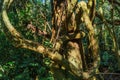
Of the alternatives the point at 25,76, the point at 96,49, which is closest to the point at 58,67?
the point at 96,49

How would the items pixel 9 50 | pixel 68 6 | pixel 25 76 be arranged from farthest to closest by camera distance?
pixel 9 50, pixel 25 76, pixel 68 6

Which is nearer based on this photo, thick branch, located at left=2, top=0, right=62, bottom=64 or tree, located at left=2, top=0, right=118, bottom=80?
thick branch, located at left=2, top=0, right=62, bottom=64

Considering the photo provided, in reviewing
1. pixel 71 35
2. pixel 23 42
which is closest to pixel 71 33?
pixel 71 35

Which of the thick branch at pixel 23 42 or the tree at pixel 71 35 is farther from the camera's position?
the tree at pixel 71 35

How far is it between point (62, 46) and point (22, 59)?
3720mm

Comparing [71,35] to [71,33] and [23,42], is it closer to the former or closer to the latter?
[71,33]

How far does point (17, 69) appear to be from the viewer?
7.79 meters

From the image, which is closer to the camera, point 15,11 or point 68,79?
point 68,79

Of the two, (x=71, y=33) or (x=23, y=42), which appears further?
(x=71, y=33)

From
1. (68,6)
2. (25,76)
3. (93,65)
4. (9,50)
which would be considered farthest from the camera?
(9,50)

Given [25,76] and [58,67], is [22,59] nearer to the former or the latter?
[25,76]

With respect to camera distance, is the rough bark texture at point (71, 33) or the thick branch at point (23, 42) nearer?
the thick branch at point (23, 42)

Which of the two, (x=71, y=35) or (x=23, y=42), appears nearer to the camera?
(x=23, y=42)

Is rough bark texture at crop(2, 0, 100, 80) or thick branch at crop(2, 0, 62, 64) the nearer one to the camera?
thick branch at crop(2, 0, 62, 64)
